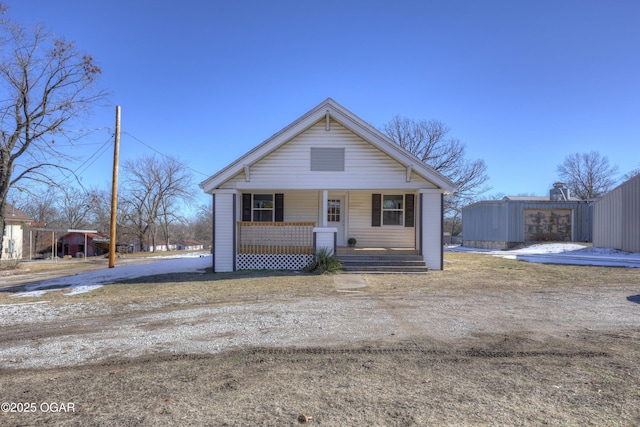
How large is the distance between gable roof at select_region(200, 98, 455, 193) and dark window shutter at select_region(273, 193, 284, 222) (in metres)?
2.28

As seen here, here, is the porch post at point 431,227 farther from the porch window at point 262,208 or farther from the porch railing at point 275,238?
the porch window at point 262,208

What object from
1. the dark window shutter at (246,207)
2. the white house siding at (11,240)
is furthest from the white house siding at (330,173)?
the white house siding at (11,240)

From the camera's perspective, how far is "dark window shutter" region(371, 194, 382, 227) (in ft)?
51.1

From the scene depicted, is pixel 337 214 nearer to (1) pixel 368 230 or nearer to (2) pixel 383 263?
(1) pixel 368 230

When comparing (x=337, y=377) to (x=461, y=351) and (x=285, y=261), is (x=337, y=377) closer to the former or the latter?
(x=461, y=351)

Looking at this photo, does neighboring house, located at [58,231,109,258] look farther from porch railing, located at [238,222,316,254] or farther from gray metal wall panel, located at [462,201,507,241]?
gray metal wall panel, located at [462,201,507,241]

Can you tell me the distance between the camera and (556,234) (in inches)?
1025

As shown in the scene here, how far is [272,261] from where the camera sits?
13789 millimetres

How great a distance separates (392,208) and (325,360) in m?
12.0

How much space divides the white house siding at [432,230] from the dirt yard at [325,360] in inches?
205

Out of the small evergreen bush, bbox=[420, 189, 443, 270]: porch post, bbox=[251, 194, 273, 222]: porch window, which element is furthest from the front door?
bbox=[420, 189, 443, 270]: porch post

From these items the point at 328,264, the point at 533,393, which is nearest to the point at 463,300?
the point at 533,393

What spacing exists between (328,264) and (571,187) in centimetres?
4818

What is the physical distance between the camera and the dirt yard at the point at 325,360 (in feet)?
9.94
